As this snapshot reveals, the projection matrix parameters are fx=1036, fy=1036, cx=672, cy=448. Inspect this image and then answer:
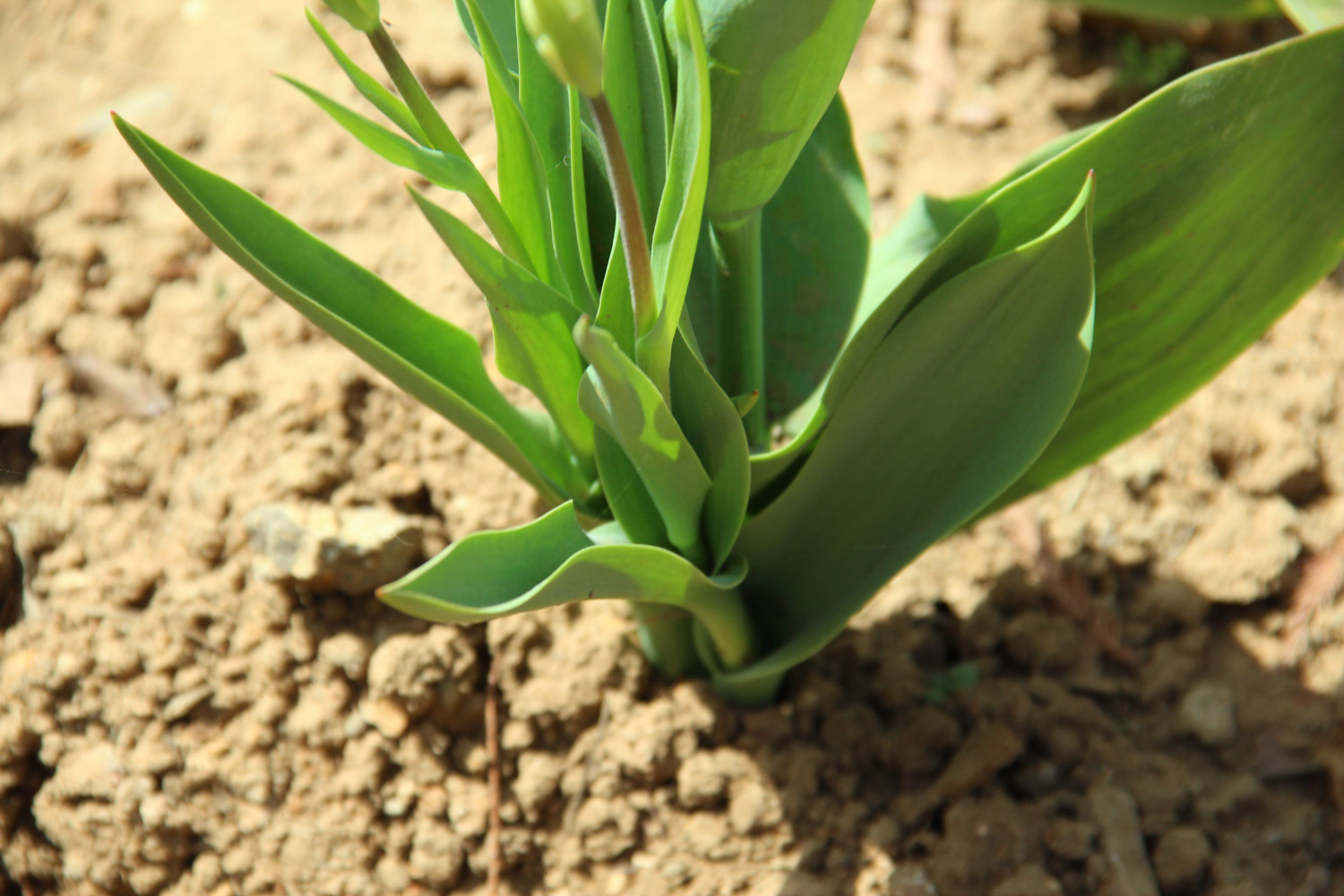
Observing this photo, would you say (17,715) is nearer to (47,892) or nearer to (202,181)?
(47,892)

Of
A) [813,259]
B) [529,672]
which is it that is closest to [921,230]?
[813,259]

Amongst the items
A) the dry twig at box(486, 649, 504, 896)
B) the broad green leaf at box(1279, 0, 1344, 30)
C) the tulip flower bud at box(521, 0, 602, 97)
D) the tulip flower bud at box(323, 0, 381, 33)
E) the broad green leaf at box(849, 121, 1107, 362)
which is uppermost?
the broad green leaf at box(1279, 0, 1344, 30)

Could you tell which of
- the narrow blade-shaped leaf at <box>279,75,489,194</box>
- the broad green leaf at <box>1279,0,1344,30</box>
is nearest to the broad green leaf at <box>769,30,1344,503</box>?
the narrow blade-shaped leaf at <box>279,75,489,194</box>

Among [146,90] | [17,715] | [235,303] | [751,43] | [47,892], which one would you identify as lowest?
[47,892]

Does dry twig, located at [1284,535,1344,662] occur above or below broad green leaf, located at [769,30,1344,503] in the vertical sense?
below

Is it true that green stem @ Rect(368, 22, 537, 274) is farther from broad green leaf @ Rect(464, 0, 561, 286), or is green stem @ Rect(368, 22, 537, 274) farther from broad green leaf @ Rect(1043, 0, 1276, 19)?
broad green leaf @ Rect(1043, 0, 1276, 19)

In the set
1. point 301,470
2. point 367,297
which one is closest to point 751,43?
point 367,297
